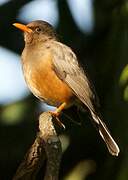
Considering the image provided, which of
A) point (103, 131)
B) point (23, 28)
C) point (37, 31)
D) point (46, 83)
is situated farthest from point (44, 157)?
point (37, 31)

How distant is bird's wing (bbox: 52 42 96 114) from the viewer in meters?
4.69

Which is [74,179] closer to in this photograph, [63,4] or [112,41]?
[112,41]

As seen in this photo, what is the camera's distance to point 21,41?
18.9ft

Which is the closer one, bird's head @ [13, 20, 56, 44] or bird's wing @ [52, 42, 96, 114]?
bird's wing @ [52, 42, 96, 114]

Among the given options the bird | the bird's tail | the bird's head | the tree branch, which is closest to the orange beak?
the bird's head

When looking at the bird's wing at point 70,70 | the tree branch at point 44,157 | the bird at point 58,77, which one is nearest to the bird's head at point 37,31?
the bird at point 58,77

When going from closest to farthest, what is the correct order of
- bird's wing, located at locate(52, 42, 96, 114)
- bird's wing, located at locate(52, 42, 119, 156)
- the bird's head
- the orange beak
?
bird's wing, located at locate(52, 42, 119, 156) < bird's wing, located at locate(52, 42, 96, 114) < the orange beak < the bird's head

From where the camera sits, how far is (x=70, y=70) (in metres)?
4.83

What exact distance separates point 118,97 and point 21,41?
1.86m


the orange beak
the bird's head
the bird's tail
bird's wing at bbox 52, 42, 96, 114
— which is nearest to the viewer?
the bird's tail

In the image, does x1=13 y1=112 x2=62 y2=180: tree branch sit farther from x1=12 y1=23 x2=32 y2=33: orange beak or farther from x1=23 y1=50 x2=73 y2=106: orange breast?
x1=12 y1=23 x2=32 y2=33: orange beak

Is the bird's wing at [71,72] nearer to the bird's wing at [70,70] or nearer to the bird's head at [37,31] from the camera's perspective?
the bird's wing at [70,70]

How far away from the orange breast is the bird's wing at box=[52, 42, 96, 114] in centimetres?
5

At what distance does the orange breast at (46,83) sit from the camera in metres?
4.64
